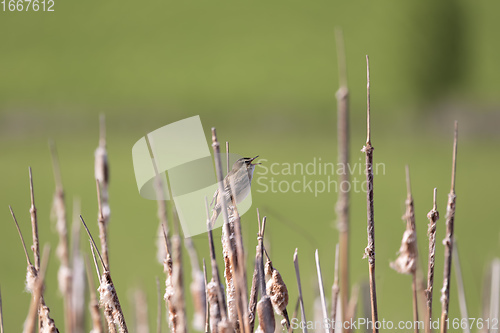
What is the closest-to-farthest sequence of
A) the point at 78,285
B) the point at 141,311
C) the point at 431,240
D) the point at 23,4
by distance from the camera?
the point at 78,285 < the point at 431,240 < the point at 141,311 < the point at 23,4

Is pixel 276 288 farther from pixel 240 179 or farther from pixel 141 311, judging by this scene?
pixel 141 311

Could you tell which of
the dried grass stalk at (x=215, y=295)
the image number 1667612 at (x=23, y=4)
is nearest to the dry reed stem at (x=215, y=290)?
the dried grass stalk at (x=215, y=295)

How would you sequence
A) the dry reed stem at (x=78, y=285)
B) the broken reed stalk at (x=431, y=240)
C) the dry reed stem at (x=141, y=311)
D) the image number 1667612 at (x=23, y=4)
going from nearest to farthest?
the dry reed stem at (x=78, y=285) < the broken reed stalk at (x=431, y=240) < the dry reed stem at (x=141, y=311) < the image number 1667612 at (x=23, y=4)

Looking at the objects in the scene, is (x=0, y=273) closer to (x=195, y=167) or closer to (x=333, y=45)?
(x=195, y=167)

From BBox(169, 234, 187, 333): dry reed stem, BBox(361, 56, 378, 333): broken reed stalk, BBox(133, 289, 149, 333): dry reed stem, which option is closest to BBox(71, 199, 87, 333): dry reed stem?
BBox(169, 234, 187, 333): dry reed stem

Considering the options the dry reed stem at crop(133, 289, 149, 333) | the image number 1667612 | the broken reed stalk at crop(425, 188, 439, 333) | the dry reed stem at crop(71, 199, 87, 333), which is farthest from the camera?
the image number 1667612

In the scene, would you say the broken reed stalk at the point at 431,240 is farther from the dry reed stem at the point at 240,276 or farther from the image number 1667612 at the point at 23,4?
the image number 1667612 at the point at 23,4

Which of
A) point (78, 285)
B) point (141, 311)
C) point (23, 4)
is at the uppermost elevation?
point (23, 4)

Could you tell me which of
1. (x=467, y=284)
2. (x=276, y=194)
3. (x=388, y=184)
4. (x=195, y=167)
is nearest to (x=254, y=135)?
(x=276, y=194)

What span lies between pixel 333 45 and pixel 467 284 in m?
1.75

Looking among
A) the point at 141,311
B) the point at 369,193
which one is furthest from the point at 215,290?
the point at 141,311

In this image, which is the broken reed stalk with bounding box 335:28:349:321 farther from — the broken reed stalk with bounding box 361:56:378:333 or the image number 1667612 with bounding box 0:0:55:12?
the image number 1667612 with bounding box 0:0:55:12

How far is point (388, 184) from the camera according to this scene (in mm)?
2391

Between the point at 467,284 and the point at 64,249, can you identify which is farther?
the point at 467,284
